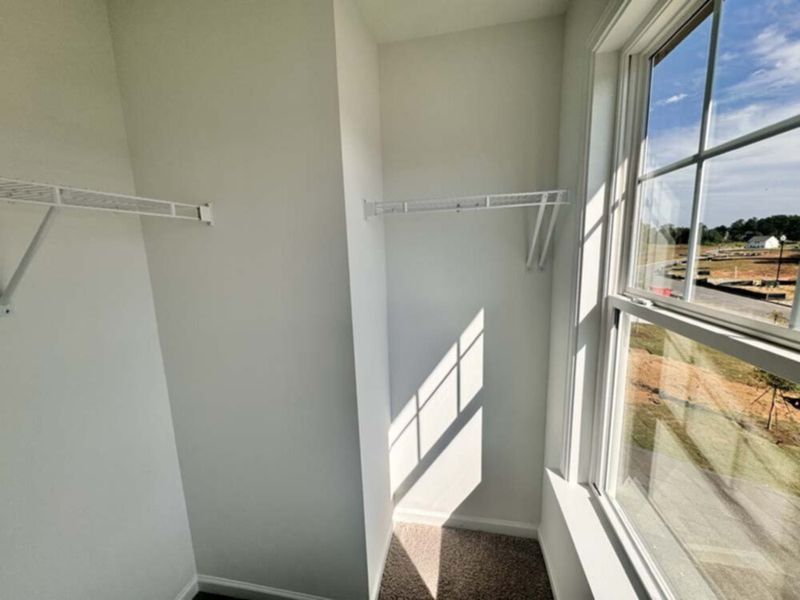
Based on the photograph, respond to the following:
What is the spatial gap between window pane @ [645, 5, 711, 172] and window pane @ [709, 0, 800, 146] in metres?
0.07

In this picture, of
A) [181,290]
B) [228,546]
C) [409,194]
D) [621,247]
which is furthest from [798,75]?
[228,546]

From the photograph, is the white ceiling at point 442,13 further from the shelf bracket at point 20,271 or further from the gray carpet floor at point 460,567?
the gray carpet floor at point 460,567

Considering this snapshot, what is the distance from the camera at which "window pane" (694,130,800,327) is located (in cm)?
63

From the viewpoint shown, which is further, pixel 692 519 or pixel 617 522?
pixel 617 522

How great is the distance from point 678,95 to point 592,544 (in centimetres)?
154

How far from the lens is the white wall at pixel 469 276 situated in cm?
154


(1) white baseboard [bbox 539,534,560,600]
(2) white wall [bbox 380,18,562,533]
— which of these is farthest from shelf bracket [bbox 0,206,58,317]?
(1) white baseboard [bbox 539,534,560,600]

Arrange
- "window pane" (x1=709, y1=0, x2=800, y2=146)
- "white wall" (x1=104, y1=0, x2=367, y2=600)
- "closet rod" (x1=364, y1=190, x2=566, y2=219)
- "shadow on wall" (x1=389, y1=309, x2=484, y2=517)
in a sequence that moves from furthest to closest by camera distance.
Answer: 1. "shadow on wall" (x1=389, y1=309, x2=484, y2=517)
2. "closet rod" (x1=364, y1=190, x2=566, y2=219)
3. "white wall" (x1=104, y1=0, x2=367, y2=600)
4. "window pane" (x1=709, y1=0, x2=800, y2=146)

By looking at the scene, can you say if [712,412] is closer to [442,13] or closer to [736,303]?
[736,303]

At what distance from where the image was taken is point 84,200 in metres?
0.97

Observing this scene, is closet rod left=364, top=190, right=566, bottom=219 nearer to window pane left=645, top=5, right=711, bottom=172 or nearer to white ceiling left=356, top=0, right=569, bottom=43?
window pane left=645, top=5, right=711, bottom=172

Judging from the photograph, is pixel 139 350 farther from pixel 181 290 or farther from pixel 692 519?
pixel 692 519

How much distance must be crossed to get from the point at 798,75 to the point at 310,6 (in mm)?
1331

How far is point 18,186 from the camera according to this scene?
775 millimetres
